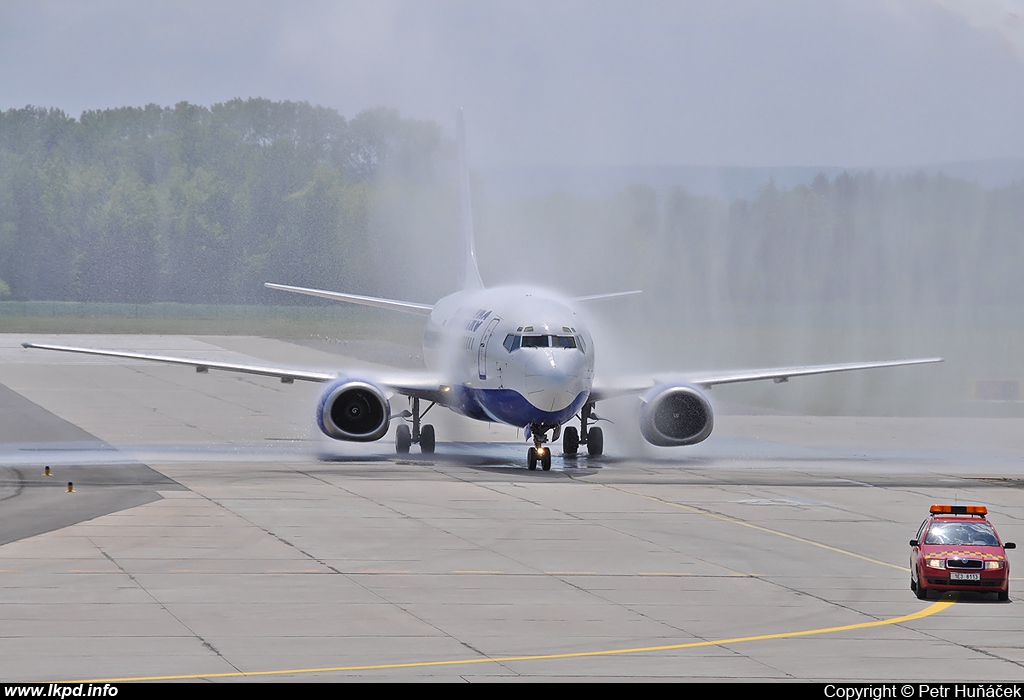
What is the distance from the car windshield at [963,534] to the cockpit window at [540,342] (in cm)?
1732

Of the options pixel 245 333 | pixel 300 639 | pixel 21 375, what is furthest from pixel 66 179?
pixel 300 639

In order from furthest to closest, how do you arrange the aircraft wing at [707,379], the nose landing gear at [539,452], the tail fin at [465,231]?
1. the tail fin at [465,231]
2. the aircraft wing at [707,379]
3. the nose landing gear at [539,452]

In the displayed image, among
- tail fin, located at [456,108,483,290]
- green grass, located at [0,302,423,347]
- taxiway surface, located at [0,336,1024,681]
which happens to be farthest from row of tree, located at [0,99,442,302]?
taxiway surface, located at [0,336,1024,681]

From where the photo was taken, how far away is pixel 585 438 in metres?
43.2

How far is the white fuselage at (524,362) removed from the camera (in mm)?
37875

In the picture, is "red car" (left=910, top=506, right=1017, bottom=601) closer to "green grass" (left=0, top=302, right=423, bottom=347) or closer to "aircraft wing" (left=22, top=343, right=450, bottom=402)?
"aircraft wing" (left=22, top=343, right=450, bottom=402)

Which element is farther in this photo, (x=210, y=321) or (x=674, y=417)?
(x=210, y=321)

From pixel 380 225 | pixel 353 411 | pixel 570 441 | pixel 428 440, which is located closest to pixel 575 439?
pixel 570 441

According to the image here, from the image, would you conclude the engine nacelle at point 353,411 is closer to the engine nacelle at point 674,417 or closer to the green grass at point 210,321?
the engine nacelle at point 674,417

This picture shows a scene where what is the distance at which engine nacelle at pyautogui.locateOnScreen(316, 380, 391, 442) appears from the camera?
40.2 metres

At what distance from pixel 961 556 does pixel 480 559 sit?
769 cm

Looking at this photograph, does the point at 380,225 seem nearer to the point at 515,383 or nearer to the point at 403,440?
the point at 403,440

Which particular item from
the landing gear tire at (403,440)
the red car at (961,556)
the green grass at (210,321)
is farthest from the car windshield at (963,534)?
the green grass at (210,321)
